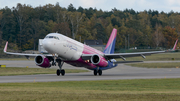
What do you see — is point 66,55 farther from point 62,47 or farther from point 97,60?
point 97,60

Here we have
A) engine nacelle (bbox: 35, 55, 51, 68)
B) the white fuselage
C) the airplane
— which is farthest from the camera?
engine nacelle (bbox: 35, 55, 51, 68)

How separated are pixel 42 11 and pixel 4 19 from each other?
63.9 feet

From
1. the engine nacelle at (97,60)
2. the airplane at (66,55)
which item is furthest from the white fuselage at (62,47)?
the engine nacelle at (97,60)

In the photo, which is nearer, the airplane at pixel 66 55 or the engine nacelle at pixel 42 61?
the airplane at pixel 66 55

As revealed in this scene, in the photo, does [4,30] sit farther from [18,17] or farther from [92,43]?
[92,43]

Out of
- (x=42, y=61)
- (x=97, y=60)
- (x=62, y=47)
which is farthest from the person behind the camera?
(x=97, y=60)

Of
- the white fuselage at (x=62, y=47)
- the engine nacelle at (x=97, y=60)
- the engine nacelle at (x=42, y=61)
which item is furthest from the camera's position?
the engine nacelle at (x=42, y=61)

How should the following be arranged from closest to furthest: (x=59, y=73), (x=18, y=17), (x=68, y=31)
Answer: (x=59, y=73) < (x=68, y=31) < (x=18, y=17)

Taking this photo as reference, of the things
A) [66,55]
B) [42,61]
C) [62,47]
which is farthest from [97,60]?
[42,61]

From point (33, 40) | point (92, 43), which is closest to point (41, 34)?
point (33, 40)

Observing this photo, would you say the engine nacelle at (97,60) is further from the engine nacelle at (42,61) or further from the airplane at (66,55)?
the engine nacelle at (42,61)

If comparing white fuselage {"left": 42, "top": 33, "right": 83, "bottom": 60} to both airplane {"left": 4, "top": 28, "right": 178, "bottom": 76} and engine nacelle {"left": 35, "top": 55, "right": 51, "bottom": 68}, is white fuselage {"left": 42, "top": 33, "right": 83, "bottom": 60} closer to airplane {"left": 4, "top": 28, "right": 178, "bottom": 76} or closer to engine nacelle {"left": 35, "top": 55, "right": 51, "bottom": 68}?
airplane {"left": 4, "top": 28, "right": 178, "bottom": 76}

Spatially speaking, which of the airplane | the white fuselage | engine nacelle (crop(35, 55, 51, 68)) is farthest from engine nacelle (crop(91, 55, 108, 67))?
engine nacelle (crop(35, 55, 51, 68))

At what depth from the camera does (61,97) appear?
14109mm
